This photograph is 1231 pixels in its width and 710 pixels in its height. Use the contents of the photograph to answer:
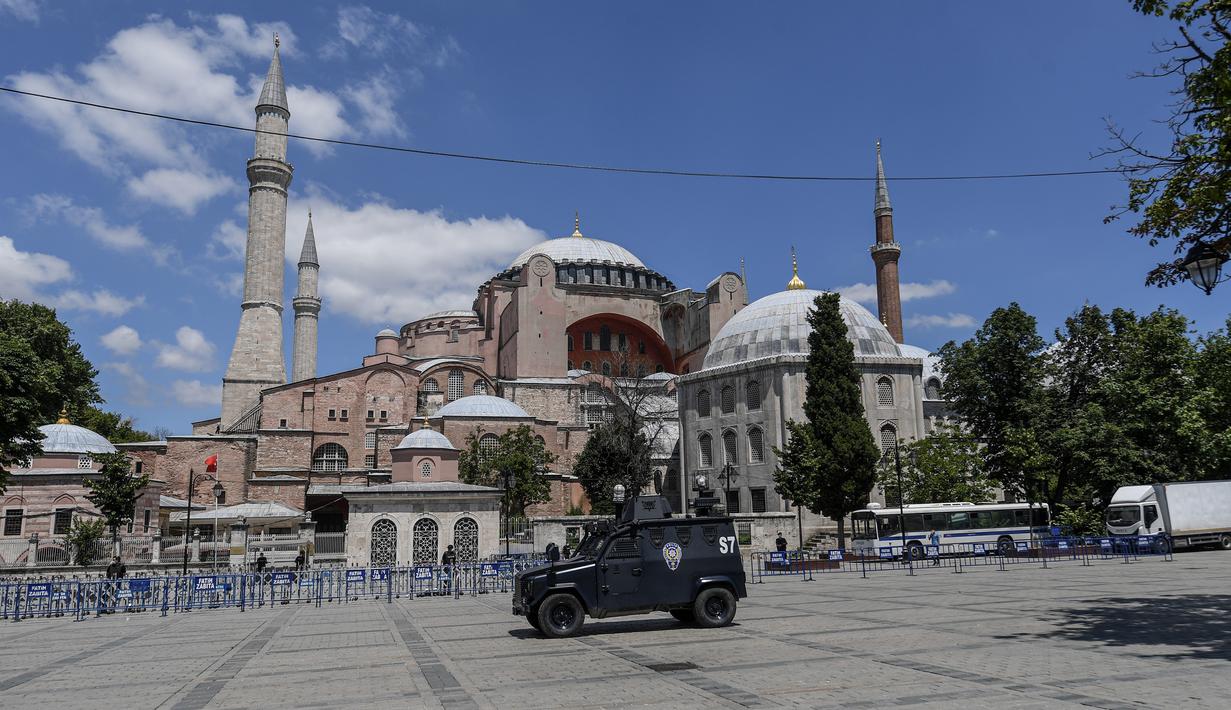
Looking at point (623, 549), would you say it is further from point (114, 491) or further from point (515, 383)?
point (515, 383)

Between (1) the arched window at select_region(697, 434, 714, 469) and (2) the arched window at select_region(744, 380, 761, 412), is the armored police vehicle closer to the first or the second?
(2) the arched window at select_region(744, 380, 761, 412)

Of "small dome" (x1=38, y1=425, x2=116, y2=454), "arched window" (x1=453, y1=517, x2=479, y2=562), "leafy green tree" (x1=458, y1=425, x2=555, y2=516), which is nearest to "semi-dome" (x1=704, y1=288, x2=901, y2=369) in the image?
"leafy green tree" (x1=458, y1=425, x2=555, y2=516)

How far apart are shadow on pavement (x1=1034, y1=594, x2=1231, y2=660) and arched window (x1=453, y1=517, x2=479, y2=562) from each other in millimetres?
18855

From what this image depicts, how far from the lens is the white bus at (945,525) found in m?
29.5

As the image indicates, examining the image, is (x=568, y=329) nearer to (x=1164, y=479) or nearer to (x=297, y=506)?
(x=297, y=506)

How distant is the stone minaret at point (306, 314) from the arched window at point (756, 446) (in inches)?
1415

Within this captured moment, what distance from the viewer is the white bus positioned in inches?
1161

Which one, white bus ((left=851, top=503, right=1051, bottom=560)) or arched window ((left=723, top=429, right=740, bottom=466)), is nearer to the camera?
white bus ((left=851, top=503, right=1051, bottom=560))

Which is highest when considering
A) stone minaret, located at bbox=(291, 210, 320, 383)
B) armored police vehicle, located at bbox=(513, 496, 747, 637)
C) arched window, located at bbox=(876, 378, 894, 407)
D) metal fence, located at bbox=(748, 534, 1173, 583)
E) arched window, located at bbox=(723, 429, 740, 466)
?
stone minaret, located at bbox=(291, 210, 320, 383)

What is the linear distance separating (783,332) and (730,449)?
650 cm

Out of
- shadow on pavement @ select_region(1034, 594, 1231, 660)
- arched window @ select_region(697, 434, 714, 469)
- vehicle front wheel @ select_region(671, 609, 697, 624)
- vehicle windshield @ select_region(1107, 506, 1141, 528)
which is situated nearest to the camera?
shadow on pavement @ select_region(1034, 594, 1231, 660)

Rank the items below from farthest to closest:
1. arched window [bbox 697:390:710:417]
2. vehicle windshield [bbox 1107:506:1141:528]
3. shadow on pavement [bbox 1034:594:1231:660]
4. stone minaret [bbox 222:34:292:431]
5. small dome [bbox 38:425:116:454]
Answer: stone minaret [bbox 222:34:292:431] → arched window [bbox 697:390:710:417] → small dome [bbox 38:425:116:454] → vehicle windshield [bbox 1107:506:1141:528] → shadow on pavement [bbox 1034:594:1231:660]

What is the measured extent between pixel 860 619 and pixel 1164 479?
84.9 feet

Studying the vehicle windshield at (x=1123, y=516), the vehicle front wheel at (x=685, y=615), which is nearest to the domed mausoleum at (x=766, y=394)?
the vehicle windshield at (x=1123, y=516)
